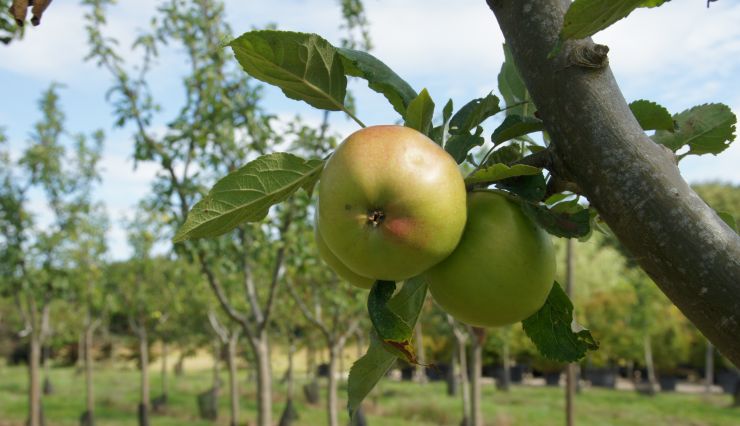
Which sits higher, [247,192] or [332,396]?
[247,192]

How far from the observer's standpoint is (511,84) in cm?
109

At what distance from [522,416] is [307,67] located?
14697 millimetres

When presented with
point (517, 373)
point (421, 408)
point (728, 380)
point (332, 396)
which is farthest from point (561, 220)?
point (517, 373)

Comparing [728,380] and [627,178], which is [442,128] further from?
[728,380]

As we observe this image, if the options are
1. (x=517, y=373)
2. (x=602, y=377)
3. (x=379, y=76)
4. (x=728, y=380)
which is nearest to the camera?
(x=379, y=76)

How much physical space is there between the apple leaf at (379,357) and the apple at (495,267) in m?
0.07

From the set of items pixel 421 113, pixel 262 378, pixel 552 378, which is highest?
pixel 421 113

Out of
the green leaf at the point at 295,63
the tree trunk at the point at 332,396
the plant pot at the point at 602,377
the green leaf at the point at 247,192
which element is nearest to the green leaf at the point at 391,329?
the green leaf at the point at 247,192

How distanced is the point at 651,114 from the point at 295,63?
492 millimetres

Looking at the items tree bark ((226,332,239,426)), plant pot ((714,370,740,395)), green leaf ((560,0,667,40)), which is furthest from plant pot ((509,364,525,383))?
green leaf ((560,0,667,40))

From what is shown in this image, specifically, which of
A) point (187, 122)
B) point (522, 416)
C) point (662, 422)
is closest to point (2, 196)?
point (187, 122)

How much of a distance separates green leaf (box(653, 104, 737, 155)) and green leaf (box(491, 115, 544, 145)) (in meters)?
0.23

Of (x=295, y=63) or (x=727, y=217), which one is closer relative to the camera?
(x=295, y=63)

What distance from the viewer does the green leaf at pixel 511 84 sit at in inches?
42.6
